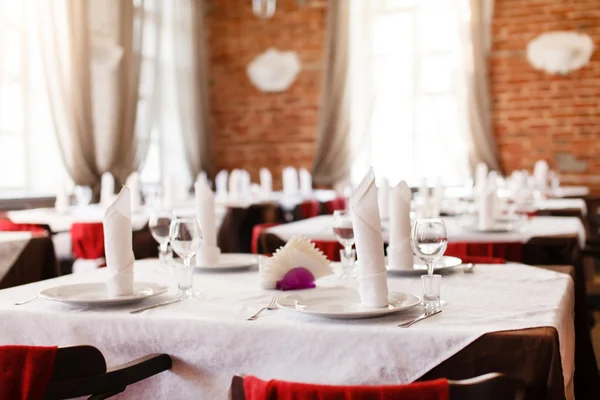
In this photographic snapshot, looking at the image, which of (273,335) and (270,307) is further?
(270,307)

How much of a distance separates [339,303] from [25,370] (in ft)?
2.05

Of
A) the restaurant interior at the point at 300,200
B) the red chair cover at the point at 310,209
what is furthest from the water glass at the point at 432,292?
the red chair cover at the point at 310,209

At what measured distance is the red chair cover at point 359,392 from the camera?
39.8 inches

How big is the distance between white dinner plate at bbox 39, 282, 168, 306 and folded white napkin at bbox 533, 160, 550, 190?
5.59 metres

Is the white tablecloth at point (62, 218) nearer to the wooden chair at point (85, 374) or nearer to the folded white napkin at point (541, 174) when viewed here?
the wooden chair at point (85, 374)

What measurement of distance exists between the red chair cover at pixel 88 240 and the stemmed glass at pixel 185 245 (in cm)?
217

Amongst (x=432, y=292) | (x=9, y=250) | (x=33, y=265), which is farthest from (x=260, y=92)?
(x=432, y=292)

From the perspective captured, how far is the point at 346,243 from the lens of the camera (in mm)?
2020

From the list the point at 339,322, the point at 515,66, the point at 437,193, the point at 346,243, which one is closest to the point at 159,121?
the point at 515,66

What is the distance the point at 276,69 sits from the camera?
884cm

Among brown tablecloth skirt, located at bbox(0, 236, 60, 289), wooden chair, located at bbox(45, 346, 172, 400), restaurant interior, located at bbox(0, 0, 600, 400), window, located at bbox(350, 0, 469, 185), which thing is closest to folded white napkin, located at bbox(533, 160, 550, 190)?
restaurant interior, located at bbox(0, 0, 600, 400)

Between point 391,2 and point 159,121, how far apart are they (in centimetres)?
299

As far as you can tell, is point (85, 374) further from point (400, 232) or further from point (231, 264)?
point (400, 232)

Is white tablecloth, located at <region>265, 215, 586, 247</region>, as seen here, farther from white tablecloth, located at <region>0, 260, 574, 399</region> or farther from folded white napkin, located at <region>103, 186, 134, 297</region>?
folded white napkin, located at <region>103, 186, 134, 297</region>
